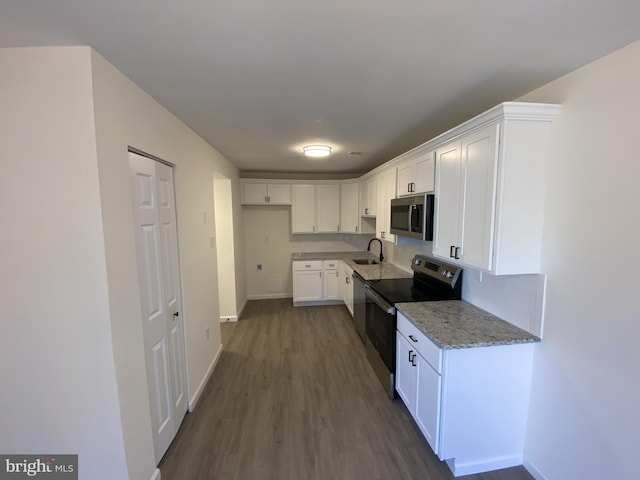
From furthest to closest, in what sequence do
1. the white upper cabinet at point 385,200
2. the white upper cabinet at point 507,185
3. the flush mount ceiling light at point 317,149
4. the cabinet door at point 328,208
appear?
the cabinet door at point 328,208
the white upper cabinet at point 385,200
the flush mount ceiling light at point 317,149
the white upper cabinet at point 507,185

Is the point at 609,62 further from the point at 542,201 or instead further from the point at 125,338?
the point at 125,338

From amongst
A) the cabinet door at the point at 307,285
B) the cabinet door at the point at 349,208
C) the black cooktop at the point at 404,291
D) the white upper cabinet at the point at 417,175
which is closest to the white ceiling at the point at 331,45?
the white upper cabinet at the point at 417,175

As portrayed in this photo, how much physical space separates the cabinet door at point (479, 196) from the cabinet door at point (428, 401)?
0.76 meters

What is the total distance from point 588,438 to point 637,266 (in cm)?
94

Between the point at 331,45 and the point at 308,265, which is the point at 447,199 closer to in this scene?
the point at 331,45

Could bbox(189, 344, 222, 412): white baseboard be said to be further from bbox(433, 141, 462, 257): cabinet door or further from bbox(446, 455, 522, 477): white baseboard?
bbox(433, 141, 462, 257): cabinet door

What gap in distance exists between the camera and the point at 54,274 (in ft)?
4.22

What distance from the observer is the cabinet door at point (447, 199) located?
1.95m

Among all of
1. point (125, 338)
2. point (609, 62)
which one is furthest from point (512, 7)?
point (125, 338)

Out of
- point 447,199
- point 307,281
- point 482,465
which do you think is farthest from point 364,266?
point 482,465

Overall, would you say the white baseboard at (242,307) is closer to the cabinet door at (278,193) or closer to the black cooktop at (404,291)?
the cabinet door at (278,193)

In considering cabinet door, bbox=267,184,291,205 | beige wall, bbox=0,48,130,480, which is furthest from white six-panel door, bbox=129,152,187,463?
cabinet door, bbox=267,184,291,205

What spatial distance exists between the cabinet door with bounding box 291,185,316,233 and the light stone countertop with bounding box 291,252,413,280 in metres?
0.49

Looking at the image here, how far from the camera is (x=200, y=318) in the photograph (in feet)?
8.60
